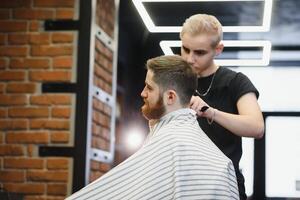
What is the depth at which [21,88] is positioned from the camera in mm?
3639

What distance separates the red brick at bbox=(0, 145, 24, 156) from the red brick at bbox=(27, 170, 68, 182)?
0.15 meters

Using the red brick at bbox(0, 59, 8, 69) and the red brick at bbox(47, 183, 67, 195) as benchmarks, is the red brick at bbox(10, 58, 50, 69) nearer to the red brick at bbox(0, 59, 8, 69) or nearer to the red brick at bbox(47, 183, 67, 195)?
the red brick at bbox(0, 59, 8, 69)

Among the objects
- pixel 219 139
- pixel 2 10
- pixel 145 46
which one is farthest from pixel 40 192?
pixel 145 46

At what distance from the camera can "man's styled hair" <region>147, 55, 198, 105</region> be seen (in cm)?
188

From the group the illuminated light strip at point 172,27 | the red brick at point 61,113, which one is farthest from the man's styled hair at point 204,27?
the illuminated light strip at point 172,27

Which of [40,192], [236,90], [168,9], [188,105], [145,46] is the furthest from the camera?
[145,46]

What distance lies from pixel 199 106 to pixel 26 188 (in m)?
1.94

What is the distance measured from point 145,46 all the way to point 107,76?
10.6 ft

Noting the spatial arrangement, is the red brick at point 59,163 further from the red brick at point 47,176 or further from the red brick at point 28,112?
the red brick at point 28,112

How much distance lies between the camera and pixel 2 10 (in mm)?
3730

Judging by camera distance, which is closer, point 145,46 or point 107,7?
point 107,7

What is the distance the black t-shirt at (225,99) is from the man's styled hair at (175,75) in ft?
0.76

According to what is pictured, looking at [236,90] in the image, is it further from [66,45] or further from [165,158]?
[66,45]

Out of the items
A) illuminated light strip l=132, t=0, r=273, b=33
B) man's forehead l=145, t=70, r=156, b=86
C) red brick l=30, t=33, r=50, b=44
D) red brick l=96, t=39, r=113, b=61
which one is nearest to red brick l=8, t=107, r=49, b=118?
red brick l=30, t=33, r=50, b=44
